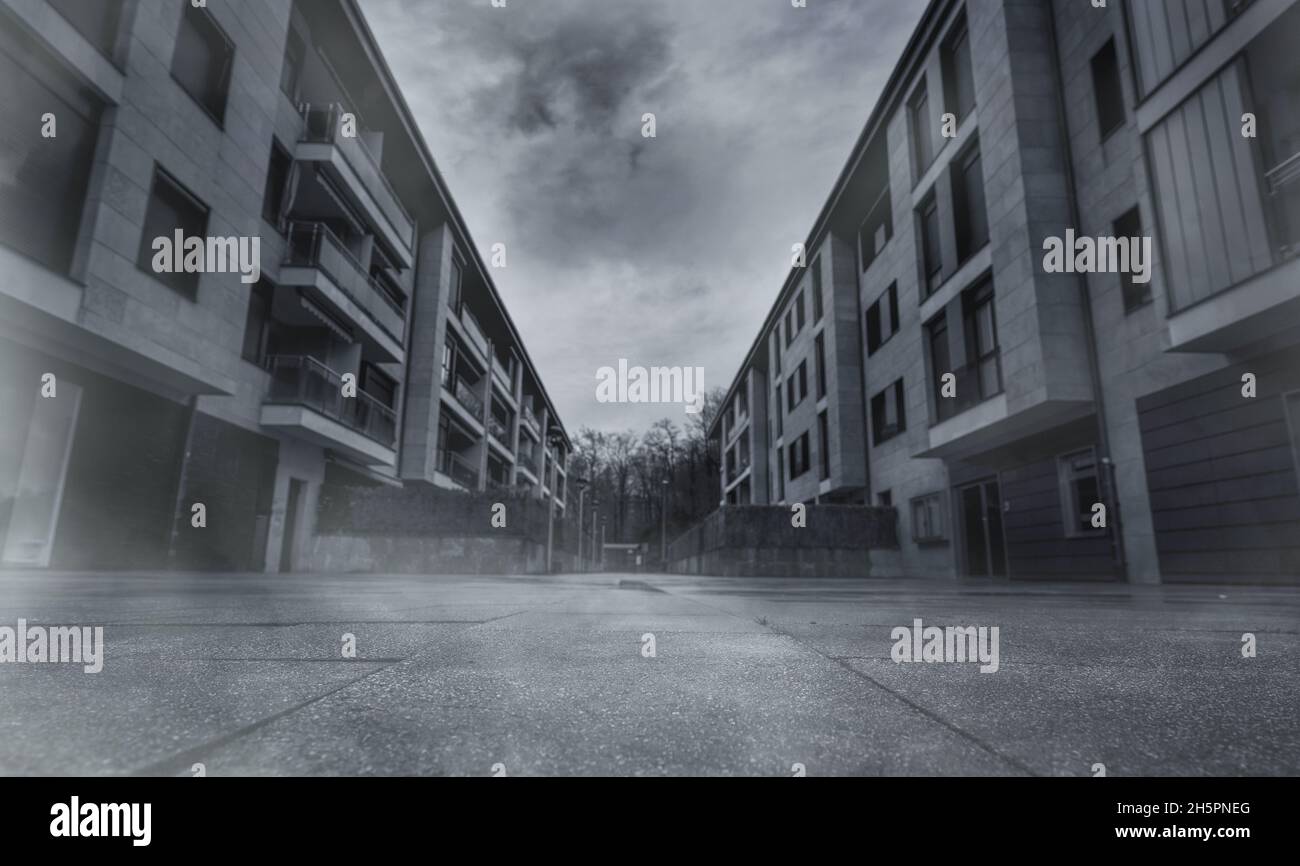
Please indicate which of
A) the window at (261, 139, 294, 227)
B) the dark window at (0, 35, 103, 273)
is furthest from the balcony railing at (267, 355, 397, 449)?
the dark window at (0, 35, 103, 273)

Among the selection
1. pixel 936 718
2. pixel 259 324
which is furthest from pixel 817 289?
pixel 936 718

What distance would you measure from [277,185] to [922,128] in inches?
653

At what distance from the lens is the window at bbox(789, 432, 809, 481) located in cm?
2717

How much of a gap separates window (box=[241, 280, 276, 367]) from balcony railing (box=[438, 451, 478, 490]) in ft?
33.5

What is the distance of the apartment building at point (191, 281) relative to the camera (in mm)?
9477

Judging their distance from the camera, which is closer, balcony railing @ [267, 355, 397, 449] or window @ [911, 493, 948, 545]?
balcony railing @ [267, 355, 397, 449]

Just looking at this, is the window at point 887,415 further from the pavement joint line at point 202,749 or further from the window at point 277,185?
the pavement joint line at point 202,749

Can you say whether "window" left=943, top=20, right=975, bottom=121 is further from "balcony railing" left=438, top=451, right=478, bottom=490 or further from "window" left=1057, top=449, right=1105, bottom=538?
"balcony railing" left=438, top=451, right=478, bottom=490

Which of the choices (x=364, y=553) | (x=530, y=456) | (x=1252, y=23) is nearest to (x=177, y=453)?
(x=364, y=553)

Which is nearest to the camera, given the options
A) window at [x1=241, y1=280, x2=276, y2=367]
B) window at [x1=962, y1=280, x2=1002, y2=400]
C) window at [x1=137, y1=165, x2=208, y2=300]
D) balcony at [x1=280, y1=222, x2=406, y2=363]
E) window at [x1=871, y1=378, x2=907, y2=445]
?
window at [x1=137, y1=165, x2=208, y2=300]

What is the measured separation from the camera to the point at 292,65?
16562 millimetres

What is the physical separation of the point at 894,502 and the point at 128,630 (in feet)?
61.9

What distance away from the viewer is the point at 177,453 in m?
12.7

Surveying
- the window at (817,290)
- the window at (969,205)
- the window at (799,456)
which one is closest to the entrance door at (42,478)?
the window at (969,205)
